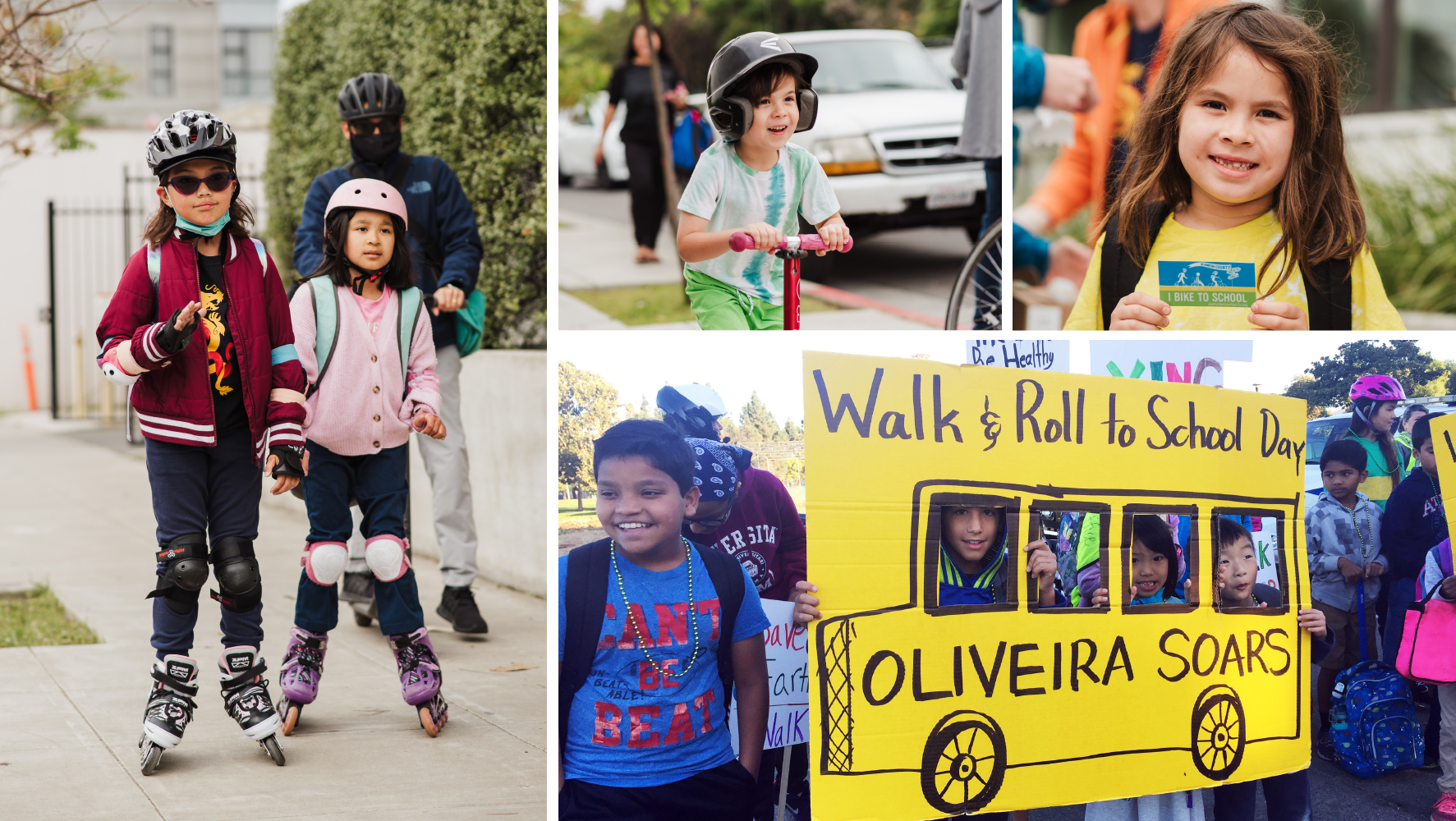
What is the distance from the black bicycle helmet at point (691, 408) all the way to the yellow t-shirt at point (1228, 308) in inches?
51.7

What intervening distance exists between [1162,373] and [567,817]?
174 centimetres

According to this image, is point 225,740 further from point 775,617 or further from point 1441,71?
point 1441,71

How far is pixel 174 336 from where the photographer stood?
341 centimetres

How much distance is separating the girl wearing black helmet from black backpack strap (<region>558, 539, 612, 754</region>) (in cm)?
103

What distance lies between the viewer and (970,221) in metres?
8.80

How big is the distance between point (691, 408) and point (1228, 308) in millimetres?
1582

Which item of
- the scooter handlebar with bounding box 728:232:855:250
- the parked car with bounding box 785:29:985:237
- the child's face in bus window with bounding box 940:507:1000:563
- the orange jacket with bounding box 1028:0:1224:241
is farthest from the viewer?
the parked car with bounding box 785:29:985:237

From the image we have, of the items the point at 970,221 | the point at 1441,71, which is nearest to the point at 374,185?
the point at 970,221

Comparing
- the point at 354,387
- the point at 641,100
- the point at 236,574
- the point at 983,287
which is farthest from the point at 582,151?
the point at 236,574

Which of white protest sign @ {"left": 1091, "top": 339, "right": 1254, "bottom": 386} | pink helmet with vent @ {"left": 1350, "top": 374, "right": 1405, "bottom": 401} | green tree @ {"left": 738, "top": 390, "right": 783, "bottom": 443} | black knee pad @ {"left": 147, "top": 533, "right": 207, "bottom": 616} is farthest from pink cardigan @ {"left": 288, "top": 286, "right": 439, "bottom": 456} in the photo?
pink helmet with vent @ {"left": 1350, "top": 374, "right": 1405, "bottom": 401}

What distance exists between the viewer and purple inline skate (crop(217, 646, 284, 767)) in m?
3.79

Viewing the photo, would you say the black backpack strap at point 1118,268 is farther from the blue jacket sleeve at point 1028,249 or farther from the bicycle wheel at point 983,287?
the blue jacket sleeve at point 1028,249

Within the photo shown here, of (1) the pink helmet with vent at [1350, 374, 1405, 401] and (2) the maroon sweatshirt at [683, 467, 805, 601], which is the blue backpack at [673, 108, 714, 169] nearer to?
(1) the pink helmet with vent at [1350, 374, 1405, 401]

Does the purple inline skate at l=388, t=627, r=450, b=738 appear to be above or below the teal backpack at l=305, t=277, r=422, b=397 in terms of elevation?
below
